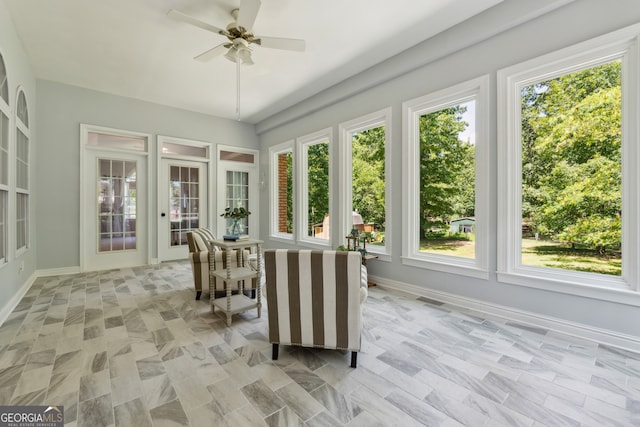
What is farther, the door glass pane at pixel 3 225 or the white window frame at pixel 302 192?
the white window frame at pixel 302 192

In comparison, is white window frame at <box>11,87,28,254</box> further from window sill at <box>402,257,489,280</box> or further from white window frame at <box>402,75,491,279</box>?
window sill at <box>402,257,489,280</box>

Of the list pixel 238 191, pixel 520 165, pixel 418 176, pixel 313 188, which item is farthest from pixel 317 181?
pixel 520 165

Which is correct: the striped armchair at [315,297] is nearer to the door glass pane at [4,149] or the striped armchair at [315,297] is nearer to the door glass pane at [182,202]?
the door glass pane at [4,149]

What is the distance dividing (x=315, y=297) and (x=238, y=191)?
16.2 feet

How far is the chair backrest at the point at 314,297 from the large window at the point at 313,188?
3.33m

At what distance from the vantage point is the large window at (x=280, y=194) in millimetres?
6215

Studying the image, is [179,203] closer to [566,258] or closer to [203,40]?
[203,40]

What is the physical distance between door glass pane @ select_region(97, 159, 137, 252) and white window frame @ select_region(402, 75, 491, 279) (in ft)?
15.5

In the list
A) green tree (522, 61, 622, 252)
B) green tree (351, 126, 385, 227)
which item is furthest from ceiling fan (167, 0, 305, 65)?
green tree (522, 61, 622, 252)

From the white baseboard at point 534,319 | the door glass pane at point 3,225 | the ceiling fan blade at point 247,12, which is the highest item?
the ceiling fan blade at point 247,12

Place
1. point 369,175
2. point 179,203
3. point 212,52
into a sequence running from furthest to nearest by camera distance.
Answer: point 179,203 → point 369,175 → point 212,52

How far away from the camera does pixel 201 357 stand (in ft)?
6.84

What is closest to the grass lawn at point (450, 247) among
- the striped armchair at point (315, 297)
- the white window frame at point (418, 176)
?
the white window frame at point (418, 176)

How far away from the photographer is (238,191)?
21.0 ft
